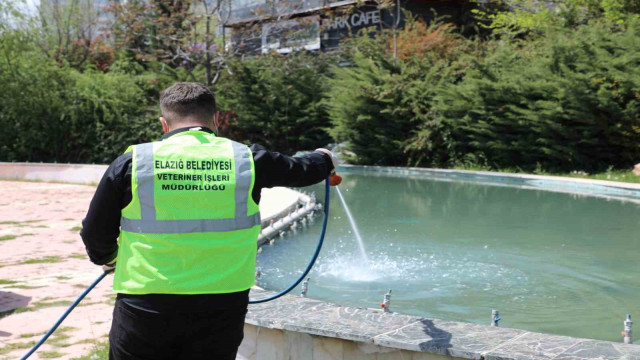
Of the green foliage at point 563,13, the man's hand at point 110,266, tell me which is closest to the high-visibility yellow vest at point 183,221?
the man's hand at point 110,266

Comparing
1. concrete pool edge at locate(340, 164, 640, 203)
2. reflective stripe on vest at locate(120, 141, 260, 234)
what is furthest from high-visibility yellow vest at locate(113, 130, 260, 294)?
concrete pool edge at locate(340, 164, 640, 203)

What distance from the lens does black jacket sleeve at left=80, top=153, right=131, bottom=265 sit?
7.48 ft

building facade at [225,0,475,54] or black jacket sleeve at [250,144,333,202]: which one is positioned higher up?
building facade at [225,0,475,54]

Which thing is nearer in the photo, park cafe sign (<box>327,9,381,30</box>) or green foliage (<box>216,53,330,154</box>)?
green foliage (<box>216,53,330,154</box>)

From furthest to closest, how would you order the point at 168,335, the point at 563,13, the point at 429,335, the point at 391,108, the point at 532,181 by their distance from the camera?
the point at 563,13
the point at 391,108
the point at 532,181
the point at 429,335
the point at 168,335

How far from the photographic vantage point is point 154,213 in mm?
2271

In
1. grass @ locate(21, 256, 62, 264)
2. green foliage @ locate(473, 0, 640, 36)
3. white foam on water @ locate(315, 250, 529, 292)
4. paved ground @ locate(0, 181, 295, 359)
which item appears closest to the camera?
paved ground @ locate(0, 181, 295, 359)

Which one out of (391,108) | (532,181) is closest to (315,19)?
(391,108)

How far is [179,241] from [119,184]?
0.28 metres

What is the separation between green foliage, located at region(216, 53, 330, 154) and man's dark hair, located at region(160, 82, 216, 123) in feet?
64.5

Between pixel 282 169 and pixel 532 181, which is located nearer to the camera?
pixel 282 169

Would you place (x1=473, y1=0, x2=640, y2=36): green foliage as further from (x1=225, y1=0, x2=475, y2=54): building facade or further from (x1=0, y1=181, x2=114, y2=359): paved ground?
(x1=0, y1=181, x2=114, y2=359): paved ground

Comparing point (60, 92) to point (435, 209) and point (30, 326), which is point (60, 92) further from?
point (30, 326)

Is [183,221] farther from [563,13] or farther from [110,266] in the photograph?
[563,13]
